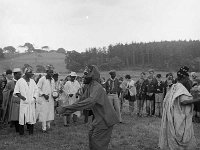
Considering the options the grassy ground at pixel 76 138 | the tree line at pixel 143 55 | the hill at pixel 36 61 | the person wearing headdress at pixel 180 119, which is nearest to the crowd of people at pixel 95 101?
the person wearing headdress at pixel 180 119

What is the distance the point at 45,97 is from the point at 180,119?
5.06 meters

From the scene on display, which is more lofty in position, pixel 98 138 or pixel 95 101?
pixel 95 101

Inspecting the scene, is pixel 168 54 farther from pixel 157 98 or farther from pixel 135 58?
pixel 157 98

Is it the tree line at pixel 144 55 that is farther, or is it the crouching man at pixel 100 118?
the tree line at pixel 144 55

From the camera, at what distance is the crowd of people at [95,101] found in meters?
5.57

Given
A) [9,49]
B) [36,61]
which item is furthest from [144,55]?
[9,49]

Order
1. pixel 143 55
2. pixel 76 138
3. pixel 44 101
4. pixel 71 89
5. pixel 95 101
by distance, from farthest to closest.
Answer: pixel 143 55 → pixel 71 89 → pixel 44 101 → pixel 76 138 → pixel 95 101

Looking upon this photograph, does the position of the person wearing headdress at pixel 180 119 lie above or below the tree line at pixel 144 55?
below

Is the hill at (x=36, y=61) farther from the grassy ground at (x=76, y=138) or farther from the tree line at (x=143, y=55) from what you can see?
the grassy ground at (x=76, y=138)

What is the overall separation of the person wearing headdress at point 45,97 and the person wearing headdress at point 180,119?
15.6 feet

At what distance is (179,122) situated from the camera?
626cm

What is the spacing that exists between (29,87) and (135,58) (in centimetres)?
7542

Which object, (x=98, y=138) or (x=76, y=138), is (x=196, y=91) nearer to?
(x=76, y=138)

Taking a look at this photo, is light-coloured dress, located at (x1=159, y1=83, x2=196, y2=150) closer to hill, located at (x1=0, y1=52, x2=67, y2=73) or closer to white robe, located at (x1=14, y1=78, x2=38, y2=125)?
white robe, located at (x1=14, y1=78, x2=38, y2=125)
